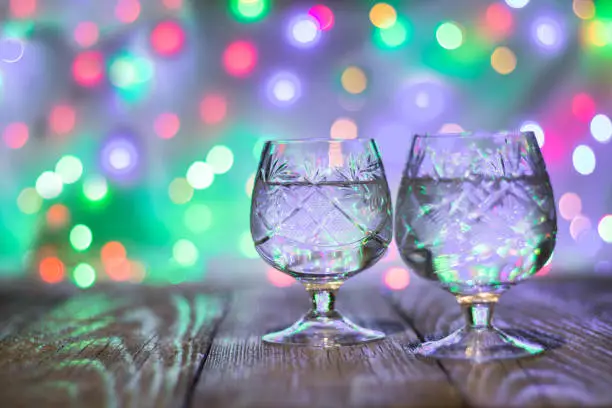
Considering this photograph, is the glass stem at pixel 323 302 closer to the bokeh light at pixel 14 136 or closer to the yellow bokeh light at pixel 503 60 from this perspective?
the yellow bokeh light at pixel 503 60

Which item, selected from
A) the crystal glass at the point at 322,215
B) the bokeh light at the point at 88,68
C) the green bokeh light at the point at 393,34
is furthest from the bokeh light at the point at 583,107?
the crystal glass at the point at 322,215

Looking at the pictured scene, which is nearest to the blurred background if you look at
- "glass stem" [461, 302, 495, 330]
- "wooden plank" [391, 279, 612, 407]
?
"wooden plank" [391, 279, 612, 407]

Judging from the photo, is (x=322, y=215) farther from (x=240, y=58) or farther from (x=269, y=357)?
(x=240, y=58)

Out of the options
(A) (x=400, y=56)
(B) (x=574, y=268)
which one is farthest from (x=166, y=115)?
(B) (x=574, y=268)

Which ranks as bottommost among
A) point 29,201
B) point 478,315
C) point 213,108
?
point 478,315

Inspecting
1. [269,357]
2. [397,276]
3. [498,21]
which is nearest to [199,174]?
[397,276]

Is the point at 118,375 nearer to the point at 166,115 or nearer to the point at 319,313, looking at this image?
the point at 319,313

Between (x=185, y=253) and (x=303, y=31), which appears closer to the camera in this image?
(x=303, y=31)
